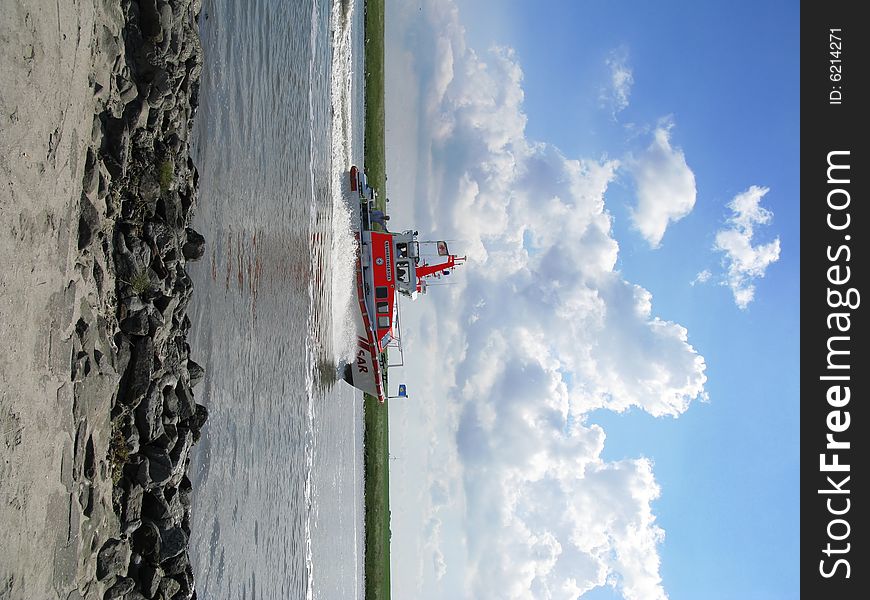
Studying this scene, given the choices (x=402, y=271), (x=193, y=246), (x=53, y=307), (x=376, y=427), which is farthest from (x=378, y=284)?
(x=53, y=307)

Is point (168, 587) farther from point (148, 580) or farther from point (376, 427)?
point (376, 427)

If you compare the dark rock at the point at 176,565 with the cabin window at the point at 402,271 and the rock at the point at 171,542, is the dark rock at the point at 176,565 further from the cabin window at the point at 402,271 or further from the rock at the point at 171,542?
the cabin window at the point at 402,271

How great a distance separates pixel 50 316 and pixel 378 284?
21.5 metres

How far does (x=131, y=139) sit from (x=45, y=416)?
13.6ft

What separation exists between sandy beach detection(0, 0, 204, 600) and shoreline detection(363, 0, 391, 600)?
2457 cm

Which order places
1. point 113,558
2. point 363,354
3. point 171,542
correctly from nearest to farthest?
point 113,558
point 171,542
point 363,354

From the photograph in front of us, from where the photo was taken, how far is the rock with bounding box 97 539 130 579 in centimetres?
822

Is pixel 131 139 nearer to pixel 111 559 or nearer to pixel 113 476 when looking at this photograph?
pixel 113 476

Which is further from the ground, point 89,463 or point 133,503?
point 89,463

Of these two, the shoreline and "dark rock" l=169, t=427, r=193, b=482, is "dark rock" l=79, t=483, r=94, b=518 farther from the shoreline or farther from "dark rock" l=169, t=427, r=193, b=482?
the shoreline

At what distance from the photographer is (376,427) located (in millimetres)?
37344

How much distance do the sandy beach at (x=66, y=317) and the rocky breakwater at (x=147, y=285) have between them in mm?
39

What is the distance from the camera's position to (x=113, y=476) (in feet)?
28.7

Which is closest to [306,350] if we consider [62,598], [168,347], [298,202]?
[298,202]
